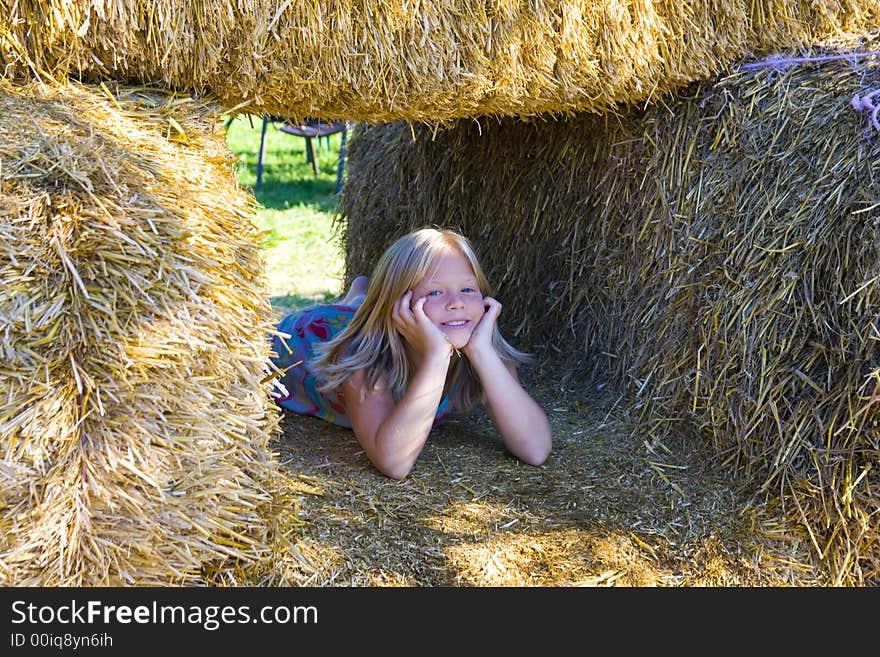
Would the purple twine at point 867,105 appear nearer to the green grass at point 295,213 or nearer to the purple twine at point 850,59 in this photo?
the purple twine at point 850,59

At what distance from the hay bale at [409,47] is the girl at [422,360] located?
476 millimetres

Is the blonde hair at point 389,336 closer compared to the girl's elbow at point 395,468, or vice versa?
the girl's elbow at point 395,468

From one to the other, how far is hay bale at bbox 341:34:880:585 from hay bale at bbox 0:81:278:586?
131cm

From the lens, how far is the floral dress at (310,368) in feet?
10.4

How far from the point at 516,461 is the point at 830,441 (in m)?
0.92

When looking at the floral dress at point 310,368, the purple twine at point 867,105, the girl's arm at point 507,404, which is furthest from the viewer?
the floral dress at point 310,368

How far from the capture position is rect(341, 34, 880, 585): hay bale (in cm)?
233

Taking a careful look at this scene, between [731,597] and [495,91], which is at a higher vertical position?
[495,91]

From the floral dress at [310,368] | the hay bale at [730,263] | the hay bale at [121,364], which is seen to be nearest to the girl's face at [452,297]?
the floral dress at [310,368]

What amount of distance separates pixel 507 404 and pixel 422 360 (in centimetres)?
29

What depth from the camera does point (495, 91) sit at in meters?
2.71

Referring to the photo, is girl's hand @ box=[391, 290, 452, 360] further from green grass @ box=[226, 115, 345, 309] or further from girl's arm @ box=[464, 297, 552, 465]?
green grass @ box=[226, 115, 345, 309]

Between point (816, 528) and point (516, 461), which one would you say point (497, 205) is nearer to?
point (516, 461)

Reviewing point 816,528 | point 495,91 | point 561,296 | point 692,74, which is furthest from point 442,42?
point 816,528
